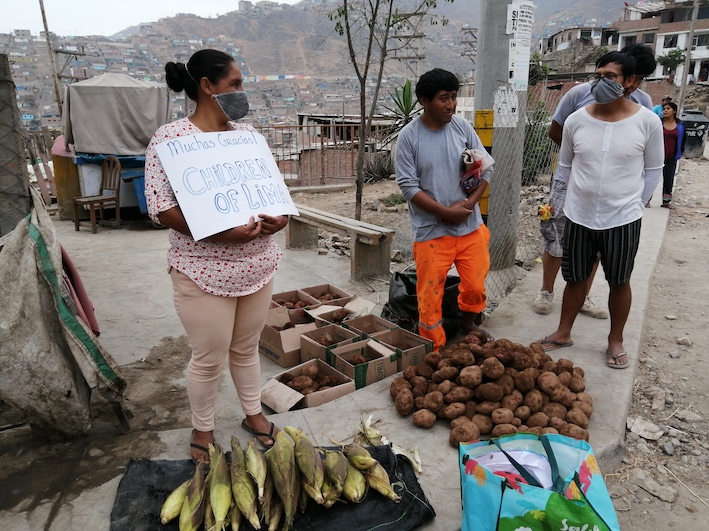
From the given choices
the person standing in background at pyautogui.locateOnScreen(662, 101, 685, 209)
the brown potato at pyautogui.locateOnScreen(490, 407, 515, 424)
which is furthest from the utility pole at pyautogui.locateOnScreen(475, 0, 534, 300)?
the person standing in background at pyautogui.locateOnScreen(662, 101, 685, 209)

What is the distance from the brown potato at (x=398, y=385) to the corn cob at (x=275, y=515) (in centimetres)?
119

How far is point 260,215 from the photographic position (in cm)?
243

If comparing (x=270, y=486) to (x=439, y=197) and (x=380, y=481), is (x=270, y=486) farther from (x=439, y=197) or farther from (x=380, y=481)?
(x=439, y=197)

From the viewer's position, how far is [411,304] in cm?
426

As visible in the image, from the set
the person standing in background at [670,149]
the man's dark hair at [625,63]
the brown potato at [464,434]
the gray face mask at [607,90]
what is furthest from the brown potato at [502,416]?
the person standing in background at [670,149]

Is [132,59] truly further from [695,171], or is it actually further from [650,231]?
[650,231]

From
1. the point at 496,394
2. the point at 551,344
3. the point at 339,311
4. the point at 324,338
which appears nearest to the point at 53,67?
the point at 339,311

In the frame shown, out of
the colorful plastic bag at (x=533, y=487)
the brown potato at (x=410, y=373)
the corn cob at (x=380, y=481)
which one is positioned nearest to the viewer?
the colorful plastic bag at (x=533, y=487)

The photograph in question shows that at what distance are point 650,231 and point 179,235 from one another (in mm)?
7233

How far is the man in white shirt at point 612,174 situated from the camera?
3.28m

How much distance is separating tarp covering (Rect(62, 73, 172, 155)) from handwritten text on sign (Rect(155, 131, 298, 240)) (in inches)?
302

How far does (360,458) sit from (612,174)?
2.36 m

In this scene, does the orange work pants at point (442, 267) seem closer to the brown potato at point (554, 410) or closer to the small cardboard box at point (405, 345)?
the small cardboard box at point (405, 345)

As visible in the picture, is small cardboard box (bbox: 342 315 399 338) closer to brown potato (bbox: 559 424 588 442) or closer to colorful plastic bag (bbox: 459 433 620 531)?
brown potato (bbox: 559 424 588 442)
